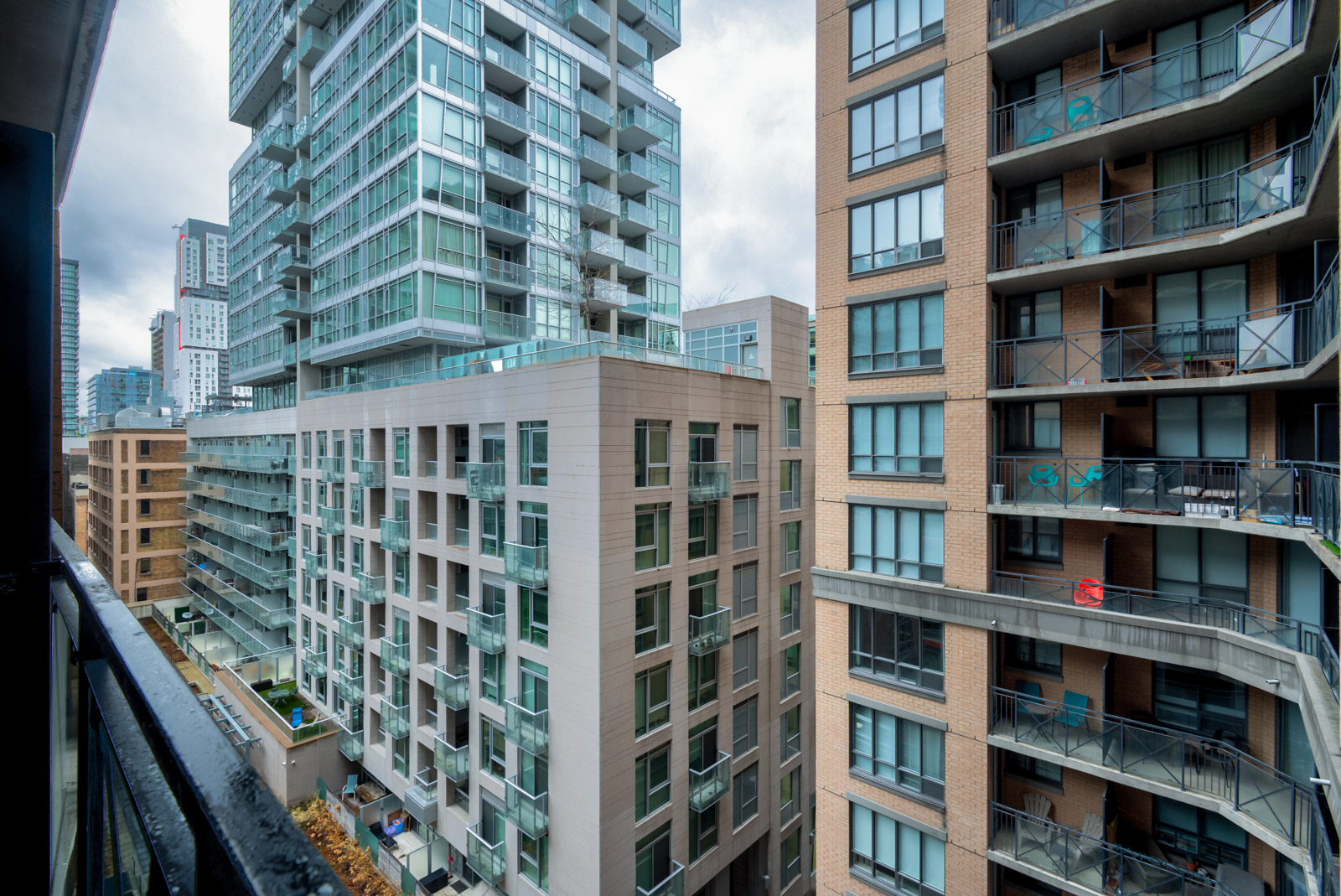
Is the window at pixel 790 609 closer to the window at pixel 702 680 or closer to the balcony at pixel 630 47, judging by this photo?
the window at pixel 702 680

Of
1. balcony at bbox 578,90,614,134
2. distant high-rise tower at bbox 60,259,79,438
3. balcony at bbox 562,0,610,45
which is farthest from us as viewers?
balcony at bbox 578,90,614,134

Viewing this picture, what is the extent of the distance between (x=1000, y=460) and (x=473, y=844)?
19.4 meters

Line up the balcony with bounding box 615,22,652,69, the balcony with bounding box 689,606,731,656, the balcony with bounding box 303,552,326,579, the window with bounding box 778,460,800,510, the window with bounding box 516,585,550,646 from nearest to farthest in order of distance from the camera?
1. the window with bounding box 516,585,550,646
2. the balcony with bounding box 689,606,731,656
3. the window with bounding box 778,460,800,510
4. the balcony with bounding box 303,552,326,579
5. the balcony with bounding box 615,22,652,69

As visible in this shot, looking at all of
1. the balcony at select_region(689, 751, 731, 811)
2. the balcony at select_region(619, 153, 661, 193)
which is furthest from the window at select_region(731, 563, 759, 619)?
the balcony at select_region(619, 153, 661, 193)

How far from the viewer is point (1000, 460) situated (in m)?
14.3

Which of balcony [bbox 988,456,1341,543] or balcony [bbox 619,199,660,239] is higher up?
balcony [bbox 619,199,660,239]

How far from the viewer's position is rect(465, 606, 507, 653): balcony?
63.3 feet

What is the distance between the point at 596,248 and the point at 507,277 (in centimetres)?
557

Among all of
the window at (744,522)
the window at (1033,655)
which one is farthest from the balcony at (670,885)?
the window at (1033,655)

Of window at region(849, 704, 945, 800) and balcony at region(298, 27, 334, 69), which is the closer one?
window at region(849, 704, 945, 800)

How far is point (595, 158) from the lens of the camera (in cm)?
3416

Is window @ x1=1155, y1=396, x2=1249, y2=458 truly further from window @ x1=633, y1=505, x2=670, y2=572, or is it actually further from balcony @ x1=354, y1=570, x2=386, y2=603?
balcony @ x1=354, y1=570, x2=386, y2=603

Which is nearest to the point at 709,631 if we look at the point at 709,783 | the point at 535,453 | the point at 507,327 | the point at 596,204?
the point at 709,783

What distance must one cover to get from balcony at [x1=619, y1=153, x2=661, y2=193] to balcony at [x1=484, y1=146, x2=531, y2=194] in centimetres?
718
